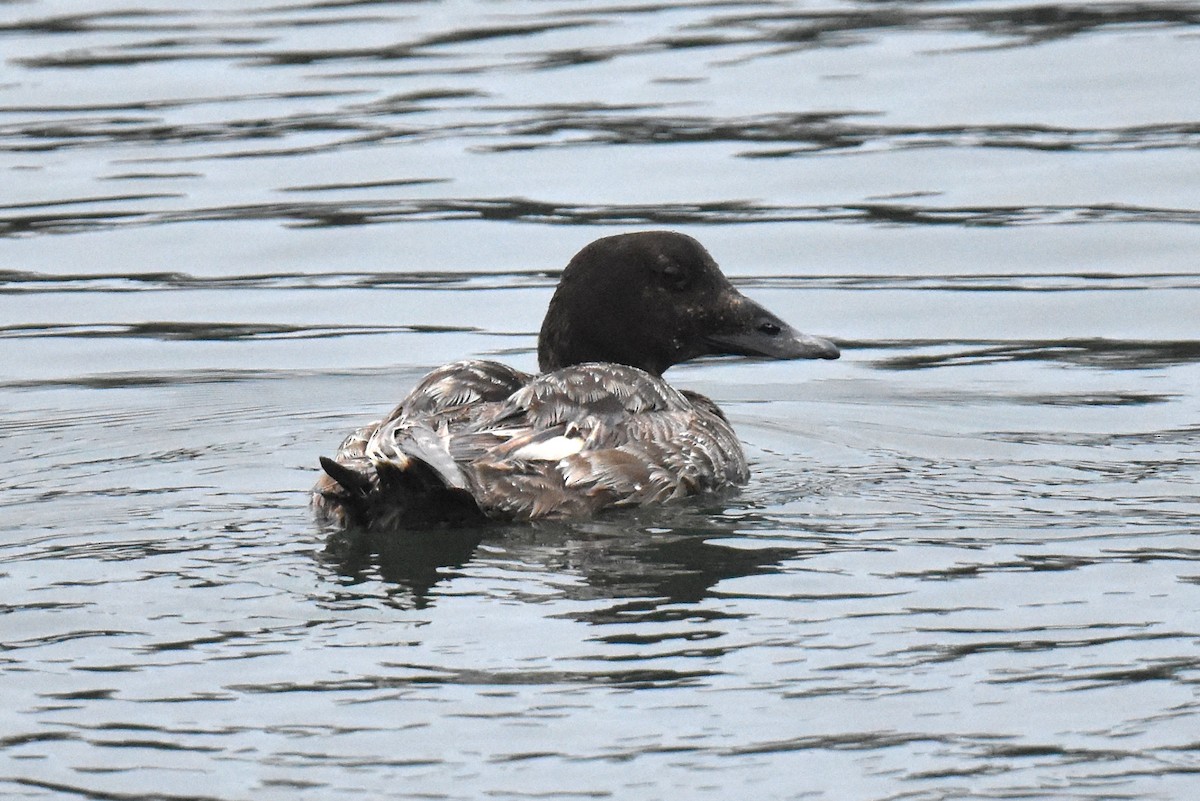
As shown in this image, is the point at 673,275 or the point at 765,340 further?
the point at 765,340

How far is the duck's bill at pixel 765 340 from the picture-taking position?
1001 centimetres

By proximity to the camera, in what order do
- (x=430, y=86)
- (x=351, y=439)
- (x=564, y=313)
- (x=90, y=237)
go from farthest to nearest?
(x=430, y=86), (x=90, y=237), (x=564, y=313), (x=351, y=439)

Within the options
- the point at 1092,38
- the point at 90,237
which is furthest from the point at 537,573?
the point at 1092,38

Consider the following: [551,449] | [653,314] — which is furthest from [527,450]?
[653,314]

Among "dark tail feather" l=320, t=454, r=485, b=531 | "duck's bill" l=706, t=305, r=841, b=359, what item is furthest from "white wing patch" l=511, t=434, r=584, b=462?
"duck's bill" l=706, t=305, r=841, b=359

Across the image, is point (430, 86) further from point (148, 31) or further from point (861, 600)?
point (861, 600)

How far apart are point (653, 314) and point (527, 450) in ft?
5.52

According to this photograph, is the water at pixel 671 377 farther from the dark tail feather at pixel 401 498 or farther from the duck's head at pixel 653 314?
the duck's head at pixel 653 314

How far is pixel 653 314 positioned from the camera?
9.94 meters

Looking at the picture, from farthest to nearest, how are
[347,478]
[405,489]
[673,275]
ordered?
[673,275] < [405,489] < [347,478]

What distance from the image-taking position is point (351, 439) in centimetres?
884

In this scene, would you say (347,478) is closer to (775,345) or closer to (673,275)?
(673,275)

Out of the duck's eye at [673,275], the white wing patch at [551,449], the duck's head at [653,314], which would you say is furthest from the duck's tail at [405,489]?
the duck's eye at [673,275]

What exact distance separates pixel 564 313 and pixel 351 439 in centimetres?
139
